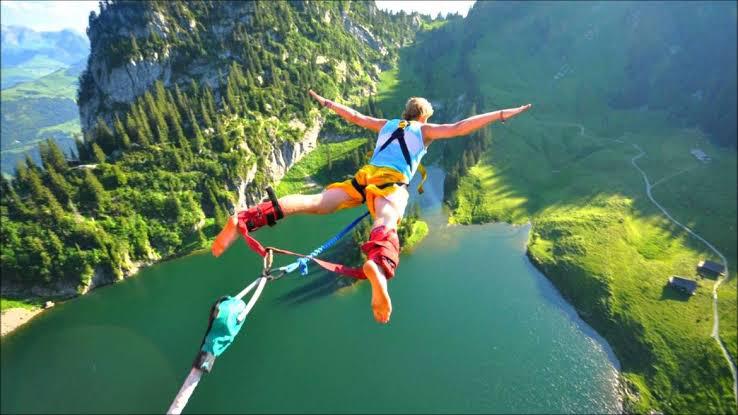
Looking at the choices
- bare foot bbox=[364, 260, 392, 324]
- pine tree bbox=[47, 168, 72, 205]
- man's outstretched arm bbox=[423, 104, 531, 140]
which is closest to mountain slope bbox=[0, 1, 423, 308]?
pine tree bbox=[47, 168, 72, 205]

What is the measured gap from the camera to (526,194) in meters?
75.5

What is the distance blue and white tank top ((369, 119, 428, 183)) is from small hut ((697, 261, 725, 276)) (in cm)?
5932

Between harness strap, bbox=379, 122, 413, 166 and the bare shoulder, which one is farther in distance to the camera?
harness strap, bbox=379, 122, 413, 166

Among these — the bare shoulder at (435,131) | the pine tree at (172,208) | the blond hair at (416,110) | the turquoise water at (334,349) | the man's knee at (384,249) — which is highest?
the blond hair at (416,110)

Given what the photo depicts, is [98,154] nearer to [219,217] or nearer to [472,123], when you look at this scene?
[219,217]

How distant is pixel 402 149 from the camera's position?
24.8ft

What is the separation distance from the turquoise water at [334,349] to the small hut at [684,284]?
12802 millimetres

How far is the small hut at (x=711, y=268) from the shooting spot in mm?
48312

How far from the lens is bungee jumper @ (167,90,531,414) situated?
477 centimetres

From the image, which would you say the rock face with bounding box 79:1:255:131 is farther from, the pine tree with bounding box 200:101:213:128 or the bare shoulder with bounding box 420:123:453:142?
the bare shoulder with bounding box 420:123:453:142

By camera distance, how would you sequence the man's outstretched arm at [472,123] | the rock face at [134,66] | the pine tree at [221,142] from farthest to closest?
the rock face at [134,66] → the pine tree at [221,142] → the man's outstretched arm at [472,123]

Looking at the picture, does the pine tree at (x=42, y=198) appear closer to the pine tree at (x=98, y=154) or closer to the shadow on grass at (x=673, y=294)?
the pine tree at (x=98, y=154)

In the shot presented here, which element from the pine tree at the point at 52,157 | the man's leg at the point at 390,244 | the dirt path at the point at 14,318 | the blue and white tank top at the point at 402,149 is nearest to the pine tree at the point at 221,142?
the pine tree at the point at 52,157

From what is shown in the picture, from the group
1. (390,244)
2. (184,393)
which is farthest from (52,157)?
(184,393)
